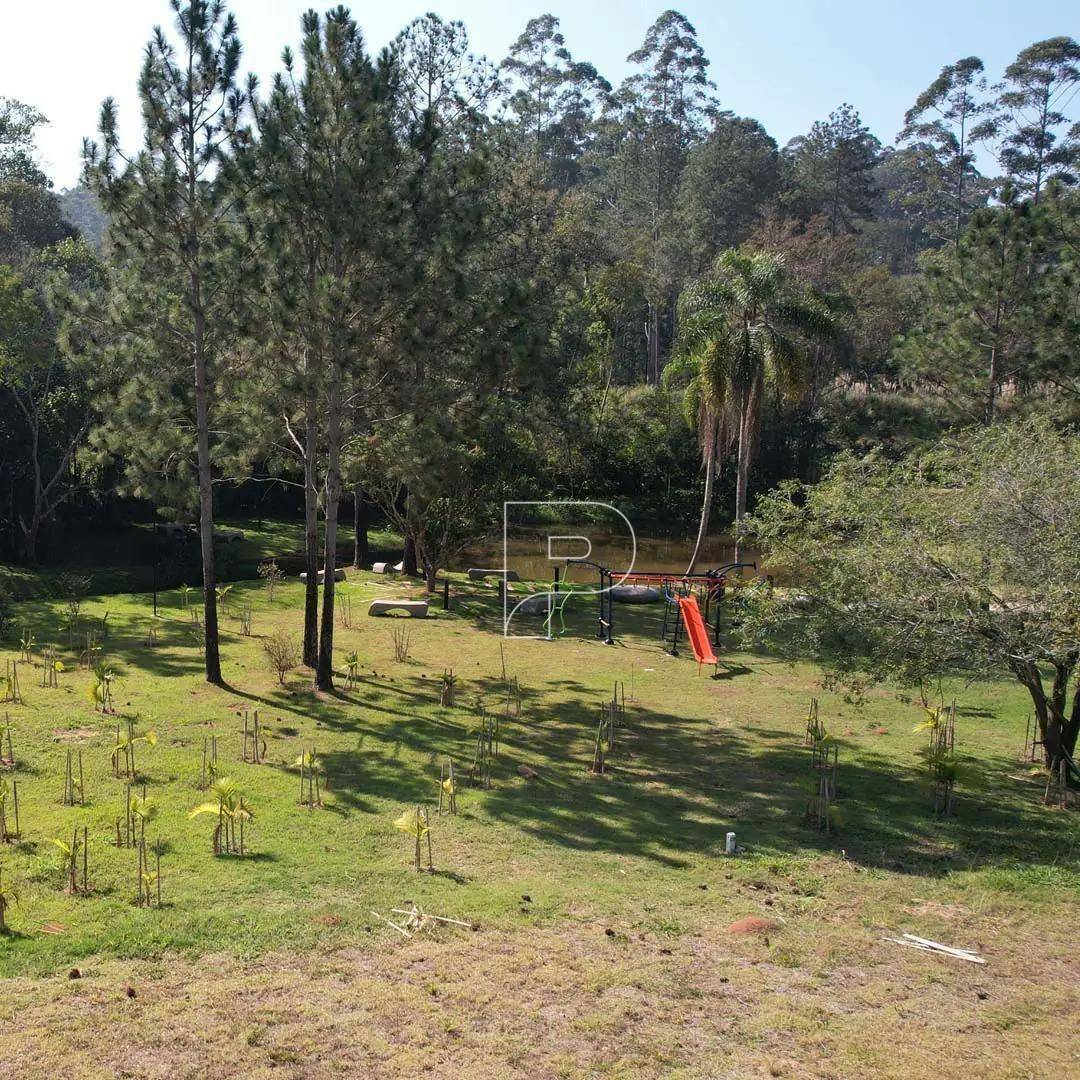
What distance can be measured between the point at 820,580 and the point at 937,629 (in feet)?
5.51

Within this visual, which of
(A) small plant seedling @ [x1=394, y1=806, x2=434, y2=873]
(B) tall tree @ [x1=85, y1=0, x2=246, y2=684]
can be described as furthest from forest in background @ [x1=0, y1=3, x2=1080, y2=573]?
(A) small plant seedling @ [x1=394, y1=806, x2=434, y2=873]

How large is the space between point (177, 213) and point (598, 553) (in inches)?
878

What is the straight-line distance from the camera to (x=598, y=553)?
Answer: 114ft

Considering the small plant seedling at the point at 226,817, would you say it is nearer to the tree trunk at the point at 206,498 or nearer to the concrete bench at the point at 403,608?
the tree trunk at the point at 206,498

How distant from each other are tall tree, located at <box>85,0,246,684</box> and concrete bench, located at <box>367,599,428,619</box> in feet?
20.8

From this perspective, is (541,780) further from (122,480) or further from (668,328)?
A: (668,328)

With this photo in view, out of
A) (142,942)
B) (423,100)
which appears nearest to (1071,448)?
(142,942)

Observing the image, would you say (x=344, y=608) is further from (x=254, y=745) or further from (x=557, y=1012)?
(x=557, y=1012)

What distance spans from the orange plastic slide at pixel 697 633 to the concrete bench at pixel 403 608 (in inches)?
214

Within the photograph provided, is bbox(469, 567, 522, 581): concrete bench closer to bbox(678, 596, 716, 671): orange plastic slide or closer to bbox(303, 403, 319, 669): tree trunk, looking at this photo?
bbox(678, 596, 716, 671): orange plastic slide

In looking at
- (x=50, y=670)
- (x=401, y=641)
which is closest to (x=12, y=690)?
(x=50, y=670)

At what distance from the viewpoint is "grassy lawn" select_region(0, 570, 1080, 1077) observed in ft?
19.5

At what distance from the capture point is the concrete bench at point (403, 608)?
21.0 metres

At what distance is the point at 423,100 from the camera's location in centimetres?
2677
